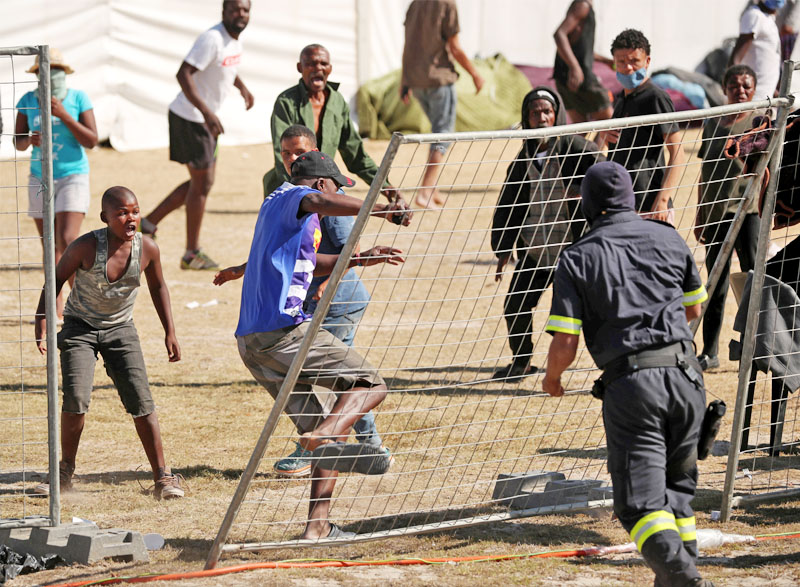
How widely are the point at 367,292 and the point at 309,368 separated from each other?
124 centimetres

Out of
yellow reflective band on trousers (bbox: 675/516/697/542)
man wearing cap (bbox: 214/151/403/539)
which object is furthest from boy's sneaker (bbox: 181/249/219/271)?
yellow reflective band on trousers (bbox: 675/516/697/542)

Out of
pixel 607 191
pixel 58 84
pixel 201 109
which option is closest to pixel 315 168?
pixel 607 191

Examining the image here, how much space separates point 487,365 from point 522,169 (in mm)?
1703

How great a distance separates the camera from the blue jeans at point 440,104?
13211 mm

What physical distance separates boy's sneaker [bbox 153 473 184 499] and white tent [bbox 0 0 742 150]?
11223 millimetres

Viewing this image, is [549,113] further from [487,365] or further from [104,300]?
[104,300]

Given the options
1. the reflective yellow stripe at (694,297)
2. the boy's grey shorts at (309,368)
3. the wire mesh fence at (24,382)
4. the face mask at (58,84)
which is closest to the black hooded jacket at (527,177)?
the boy's grey shorts at (309,368)

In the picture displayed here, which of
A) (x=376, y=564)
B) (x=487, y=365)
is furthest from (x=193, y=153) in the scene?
(x=376, y=564)

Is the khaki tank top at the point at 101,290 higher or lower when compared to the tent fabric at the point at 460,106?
higher

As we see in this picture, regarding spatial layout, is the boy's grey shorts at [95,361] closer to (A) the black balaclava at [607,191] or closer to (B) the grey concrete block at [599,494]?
(B) the grey concrete block at [599,494]

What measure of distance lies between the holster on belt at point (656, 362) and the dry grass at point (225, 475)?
2.99 ft

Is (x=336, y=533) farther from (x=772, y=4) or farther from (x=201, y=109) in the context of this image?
(x=772, y=4)

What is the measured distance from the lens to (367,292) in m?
6.03

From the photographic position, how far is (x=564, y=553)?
4.80 m
